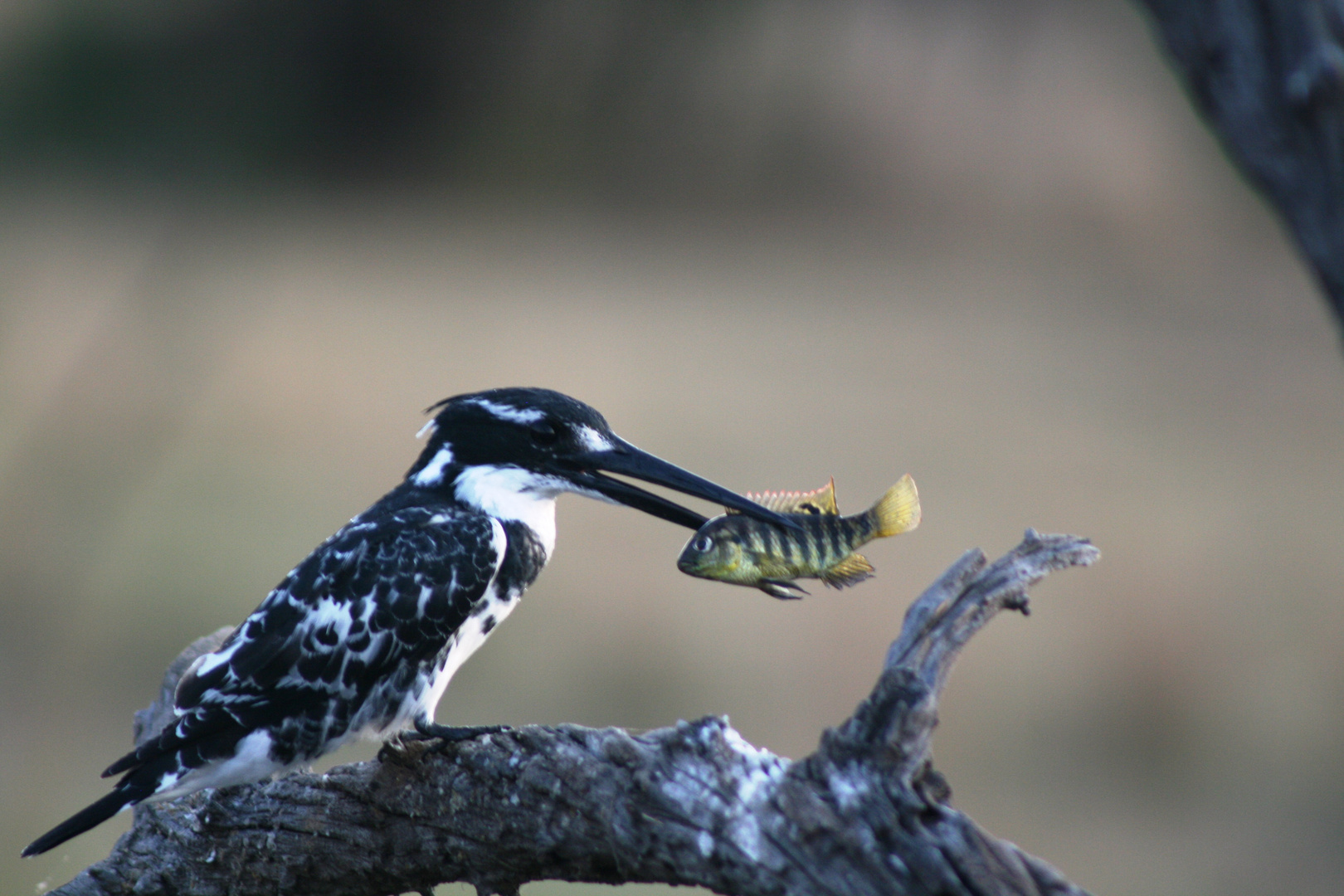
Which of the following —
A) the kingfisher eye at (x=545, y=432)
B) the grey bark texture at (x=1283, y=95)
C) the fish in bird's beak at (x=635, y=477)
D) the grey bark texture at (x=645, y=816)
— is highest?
the grey bark texture at (x=1283, y=95)

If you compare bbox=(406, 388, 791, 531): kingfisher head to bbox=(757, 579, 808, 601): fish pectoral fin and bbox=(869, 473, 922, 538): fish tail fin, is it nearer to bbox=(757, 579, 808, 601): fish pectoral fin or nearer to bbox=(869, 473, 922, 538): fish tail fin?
bbox=(757, 579, 808, 601): fish pectoral fin

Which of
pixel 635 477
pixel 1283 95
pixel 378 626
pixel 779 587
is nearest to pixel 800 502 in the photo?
pixel 779 587

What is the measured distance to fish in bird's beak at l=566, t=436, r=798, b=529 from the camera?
1676mm

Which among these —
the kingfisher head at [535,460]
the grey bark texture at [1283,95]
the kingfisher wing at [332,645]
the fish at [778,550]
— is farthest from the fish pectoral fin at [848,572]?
the grey bark texture at [1283,95]

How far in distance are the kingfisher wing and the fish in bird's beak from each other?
192 mm

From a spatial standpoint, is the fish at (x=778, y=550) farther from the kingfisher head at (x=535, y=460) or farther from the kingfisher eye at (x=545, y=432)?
the kingfisher eye at (x=545, y=432)

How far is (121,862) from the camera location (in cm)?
167

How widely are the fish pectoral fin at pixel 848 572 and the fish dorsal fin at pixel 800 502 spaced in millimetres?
74

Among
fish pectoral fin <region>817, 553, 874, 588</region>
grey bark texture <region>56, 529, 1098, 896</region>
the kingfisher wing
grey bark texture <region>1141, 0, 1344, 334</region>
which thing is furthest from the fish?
grey bark texture <region>1141, 0, 1344, 334</region>

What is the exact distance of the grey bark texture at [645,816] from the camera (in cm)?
108

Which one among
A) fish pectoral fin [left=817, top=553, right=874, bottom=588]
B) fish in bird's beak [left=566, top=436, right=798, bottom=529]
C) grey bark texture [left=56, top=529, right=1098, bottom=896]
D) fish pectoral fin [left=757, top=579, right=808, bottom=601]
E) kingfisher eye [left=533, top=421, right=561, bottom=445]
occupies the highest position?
kingfisher eye [left=533, top=421, right=561, bottom=445]

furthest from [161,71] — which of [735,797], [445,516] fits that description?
[735,797]

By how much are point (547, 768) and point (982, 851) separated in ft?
1.81

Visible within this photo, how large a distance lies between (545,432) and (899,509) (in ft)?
2.01
